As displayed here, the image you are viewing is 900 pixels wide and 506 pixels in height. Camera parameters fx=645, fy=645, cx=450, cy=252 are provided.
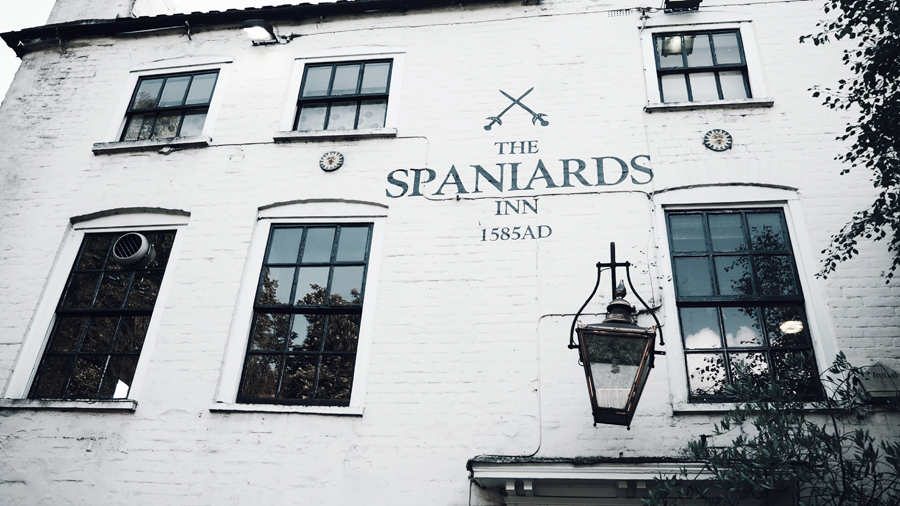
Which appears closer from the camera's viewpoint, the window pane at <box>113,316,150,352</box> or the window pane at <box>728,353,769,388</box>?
the window pane at <box>728,353,769,388</box>

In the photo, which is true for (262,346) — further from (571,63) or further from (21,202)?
(571,63)

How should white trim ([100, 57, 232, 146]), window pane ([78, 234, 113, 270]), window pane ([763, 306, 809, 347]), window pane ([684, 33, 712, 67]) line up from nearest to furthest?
window pane ([763, 306, 809, 347]), window pane ([78, 234, 113, 270]), window pane ([684, 33, 712, 67]), white trim ([100, 57, 232, 146])

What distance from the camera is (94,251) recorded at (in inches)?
295

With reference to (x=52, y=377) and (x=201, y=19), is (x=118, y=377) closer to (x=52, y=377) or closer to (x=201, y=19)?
(x=52, y=377)

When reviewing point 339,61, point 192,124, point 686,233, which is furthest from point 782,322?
point 192,124

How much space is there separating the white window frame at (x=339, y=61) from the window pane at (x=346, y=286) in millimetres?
1762

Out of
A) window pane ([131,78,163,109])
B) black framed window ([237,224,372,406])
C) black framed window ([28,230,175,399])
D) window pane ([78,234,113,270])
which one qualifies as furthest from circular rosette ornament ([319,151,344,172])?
window pane ([131,78,163,109])

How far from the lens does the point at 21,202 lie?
25.8 ft

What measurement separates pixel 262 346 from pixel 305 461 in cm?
138

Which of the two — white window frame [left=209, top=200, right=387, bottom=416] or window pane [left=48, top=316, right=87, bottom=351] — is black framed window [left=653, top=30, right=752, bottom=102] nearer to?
white window frame [left=209, top=200, right=387, bottom=416]

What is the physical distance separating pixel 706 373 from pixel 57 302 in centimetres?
683

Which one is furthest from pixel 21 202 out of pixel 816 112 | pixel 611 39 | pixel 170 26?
pixel 816 112

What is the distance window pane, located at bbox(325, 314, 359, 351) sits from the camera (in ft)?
21.2

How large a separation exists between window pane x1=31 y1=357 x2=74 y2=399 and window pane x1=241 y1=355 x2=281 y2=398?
6.59ft
